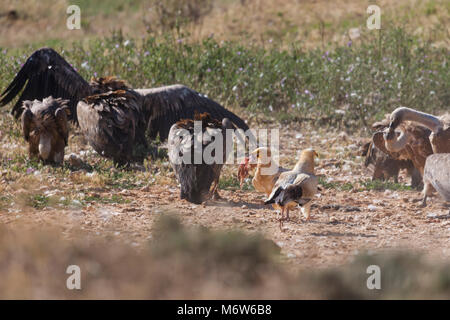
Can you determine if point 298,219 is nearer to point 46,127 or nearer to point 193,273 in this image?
point 193,273

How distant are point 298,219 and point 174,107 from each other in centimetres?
326

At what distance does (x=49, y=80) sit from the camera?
897 centimetres

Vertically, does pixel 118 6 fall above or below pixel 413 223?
above

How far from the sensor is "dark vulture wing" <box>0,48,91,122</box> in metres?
8.78

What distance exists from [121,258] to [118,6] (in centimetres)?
2203

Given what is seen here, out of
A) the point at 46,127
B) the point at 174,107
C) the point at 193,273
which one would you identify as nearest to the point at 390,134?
the point at 174,107

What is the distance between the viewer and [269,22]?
20.0 metres

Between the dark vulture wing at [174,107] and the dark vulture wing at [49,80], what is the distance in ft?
3.02

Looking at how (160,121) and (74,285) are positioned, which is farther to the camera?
(160,121)

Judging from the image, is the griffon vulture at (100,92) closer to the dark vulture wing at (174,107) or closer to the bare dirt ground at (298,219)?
the dark vulture wing at (174,107)

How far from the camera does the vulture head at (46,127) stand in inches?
305

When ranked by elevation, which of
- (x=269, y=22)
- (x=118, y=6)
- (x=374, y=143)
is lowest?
(x=374, y=143)

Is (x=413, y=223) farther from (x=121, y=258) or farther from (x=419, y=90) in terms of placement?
(x=419, y=90)
